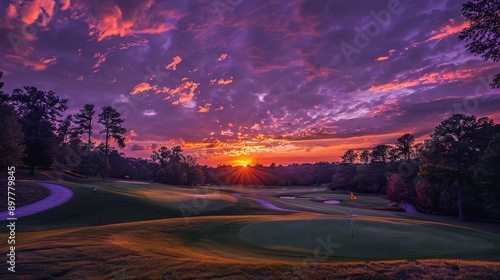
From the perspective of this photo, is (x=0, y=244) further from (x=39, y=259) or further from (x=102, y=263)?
(x=102, y=263)

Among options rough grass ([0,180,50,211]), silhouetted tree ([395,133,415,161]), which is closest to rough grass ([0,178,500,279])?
rough grass ([0,180,50,211])

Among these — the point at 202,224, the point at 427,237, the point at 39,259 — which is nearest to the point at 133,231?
the point at 202,224

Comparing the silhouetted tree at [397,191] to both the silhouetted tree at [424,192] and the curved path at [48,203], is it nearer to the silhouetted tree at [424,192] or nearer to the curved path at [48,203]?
the silhouetted tree at [424,192]

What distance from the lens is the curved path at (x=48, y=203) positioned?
23691mm

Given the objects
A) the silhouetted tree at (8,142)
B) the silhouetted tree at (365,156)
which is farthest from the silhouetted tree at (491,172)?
the silhouetted tree at (365,156)

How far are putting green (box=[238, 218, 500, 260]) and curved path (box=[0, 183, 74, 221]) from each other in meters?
19.5

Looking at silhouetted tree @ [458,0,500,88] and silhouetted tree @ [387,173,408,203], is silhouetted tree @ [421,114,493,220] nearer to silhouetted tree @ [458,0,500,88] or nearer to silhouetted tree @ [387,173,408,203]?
silhouetted tree @ [387,173,408,203]

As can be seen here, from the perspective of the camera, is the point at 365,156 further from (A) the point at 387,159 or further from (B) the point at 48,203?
(B) the point at 48,203

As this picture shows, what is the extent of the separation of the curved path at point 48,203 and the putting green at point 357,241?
19.5 meters

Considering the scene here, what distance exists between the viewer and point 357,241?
634 inches

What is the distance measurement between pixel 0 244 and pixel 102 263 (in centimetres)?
766

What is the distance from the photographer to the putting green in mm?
14414

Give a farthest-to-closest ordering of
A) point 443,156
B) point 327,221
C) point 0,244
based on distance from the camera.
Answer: point 443,156
point 327,221
point 0,244

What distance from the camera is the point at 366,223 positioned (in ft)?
69.9
